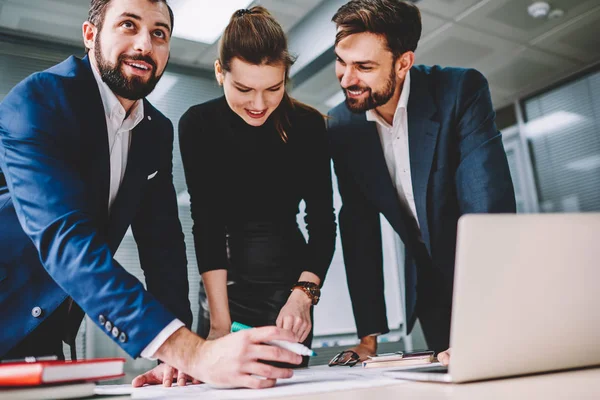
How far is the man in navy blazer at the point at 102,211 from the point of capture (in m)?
0.88

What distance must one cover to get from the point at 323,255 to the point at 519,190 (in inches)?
157

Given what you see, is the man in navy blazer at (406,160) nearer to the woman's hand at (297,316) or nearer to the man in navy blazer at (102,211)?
the woman's hand at (297,316)

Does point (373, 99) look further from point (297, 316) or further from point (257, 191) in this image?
point (297, 316)

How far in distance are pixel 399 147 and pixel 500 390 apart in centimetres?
130

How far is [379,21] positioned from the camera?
2000mm

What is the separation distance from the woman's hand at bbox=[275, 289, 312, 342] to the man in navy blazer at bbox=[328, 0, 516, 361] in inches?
9.4

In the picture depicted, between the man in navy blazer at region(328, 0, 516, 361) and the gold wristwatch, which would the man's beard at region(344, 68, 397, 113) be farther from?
the gold wristwatch

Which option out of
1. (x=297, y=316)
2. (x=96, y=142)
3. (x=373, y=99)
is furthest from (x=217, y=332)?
(x=373, y=99)

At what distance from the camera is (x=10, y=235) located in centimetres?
125

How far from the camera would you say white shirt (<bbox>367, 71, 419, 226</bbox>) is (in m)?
1.86

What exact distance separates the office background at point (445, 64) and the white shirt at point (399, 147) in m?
1.09

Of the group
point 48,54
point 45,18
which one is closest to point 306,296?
point 48,54

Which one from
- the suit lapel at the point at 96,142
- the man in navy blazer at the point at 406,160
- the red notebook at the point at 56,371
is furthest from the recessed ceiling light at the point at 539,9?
the red notebook at the point at 56,371

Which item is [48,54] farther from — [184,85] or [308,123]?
[308,123]
